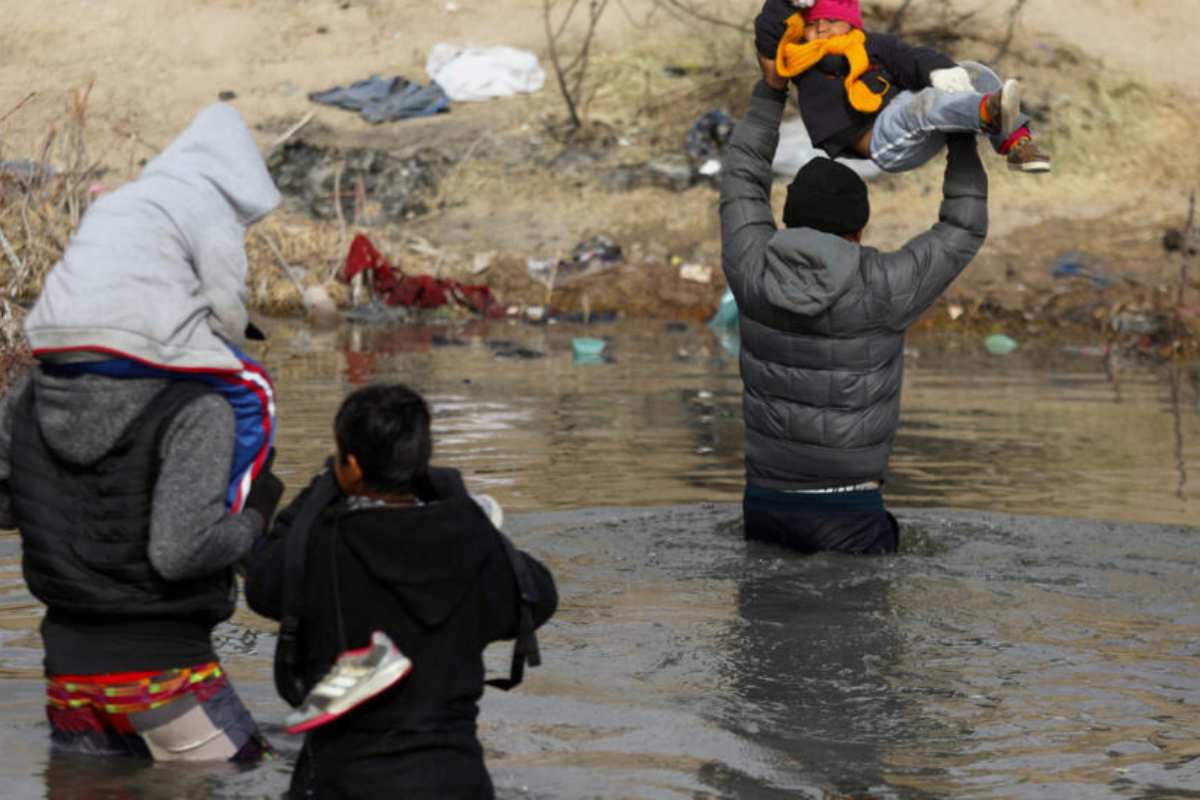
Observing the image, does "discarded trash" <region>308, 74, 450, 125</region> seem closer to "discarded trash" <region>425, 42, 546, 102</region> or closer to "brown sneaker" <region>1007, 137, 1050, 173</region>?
"discarded trash" <region>425, 42, 546, 102</region>

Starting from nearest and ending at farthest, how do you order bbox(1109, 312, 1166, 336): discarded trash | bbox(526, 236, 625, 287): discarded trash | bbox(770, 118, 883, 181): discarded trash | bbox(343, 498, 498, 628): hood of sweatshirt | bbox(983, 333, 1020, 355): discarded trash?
bbox(343, 498, 498, 628): hood of sweatshirt, bbox(1109, 312, 1166, 336): discarded trash, bbox(983, 333, 1020, 355): discarded trash, bbox(770, 118, 883, 181): discarded trash, bbox(526, 236, 625, 287): discarded trash

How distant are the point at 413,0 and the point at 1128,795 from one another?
23911 mm

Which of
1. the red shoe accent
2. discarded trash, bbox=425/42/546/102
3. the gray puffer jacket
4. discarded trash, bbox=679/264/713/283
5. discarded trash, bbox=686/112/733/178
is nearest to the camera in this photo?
the red shoe accent

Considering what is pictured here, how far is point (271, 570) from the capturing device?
4.08 meters

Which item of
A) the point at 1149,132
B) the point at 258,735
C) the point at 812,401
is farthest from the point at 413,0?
the point at 258,735

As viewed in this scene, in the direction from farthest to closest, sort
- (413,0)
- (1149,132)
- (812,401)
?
(413,0) < (1149,132) < (812,401)

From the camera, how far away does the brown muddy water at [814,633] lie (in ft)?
17.2

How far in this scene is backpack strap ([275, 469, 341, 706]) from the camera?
3.99 metres

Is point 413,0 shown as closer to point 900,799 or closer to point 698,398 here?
point 698,398

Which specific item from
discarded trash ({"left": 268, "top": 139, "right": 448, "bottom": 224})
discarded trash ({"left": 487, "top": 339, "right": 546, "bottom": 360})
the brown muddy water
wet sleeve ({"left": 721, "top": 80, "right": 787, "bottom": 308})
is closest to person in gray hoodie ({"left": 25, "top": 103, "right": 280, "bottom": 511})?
the brown muddy water

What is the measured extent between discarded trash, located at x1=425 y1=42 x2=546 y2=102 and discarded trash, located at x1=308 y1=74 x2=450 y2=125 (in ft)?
0.81

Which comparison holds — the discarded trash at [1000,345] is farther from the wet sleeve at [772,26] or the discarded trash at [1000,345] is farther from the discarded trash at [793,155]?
the wet sleeve at [772,26]

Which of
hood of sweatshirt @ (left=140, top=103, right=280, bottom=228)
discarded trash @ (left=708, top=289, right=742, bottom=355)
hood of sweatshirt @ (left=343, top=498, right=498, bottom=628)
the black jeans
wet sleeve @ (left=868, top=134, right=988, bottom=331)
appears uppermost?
hood of sweatshirt @ (left=140, top=103, right=280, bottom=228)

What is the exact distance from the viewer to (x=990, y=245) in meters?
20.6
